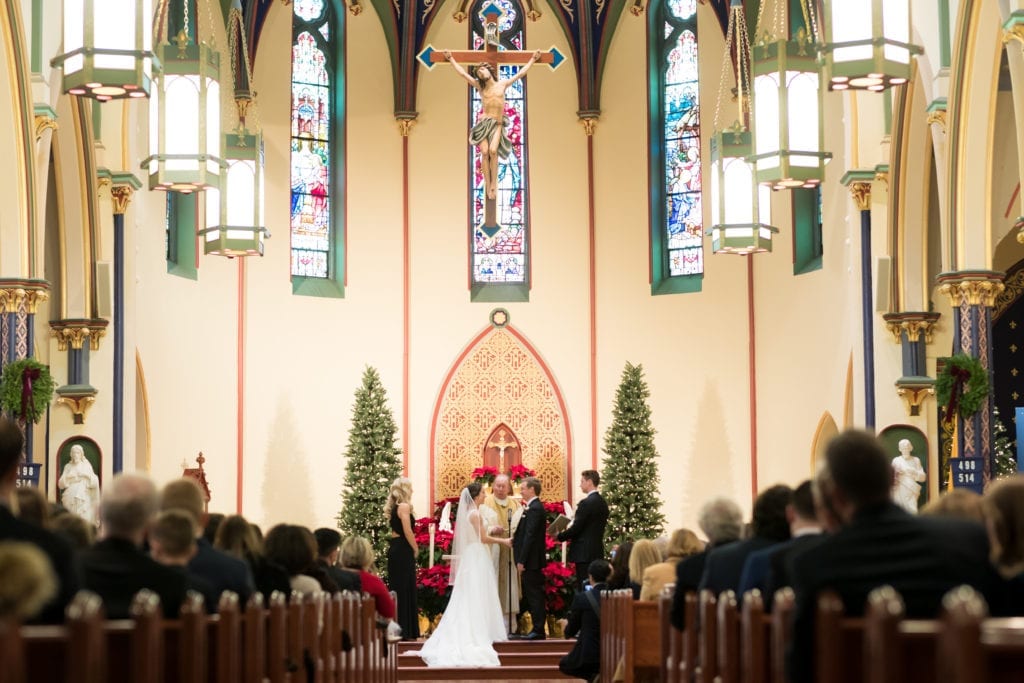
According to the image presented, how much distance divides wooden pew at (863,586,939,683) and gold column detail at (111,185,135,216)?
518 inches

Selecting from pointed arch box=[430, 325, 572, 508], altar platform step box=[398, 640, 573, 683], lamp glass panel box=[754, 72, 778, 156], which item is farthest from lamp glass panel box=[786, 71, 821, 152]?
pointed arch box=[430, 325, 572, 508]

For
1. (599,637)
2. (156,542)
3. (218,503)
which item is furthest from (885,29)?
(218,503)

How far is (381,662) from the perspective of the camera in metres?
9.84

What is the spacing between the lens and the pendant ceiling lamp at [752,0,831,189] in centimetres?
1136

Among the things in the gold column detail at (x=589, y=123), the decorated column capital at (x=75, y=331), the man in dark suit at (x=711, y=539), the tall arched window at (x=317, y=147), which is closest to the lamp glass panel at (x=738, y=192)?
the decorated column capital at (x=75, y=331)

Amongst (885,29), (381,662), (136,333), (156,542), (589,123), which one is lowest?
(381,662)

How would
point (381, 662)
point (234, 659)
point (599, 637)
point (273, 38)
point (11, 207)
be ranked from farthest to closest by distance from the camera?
point (273, 38)
point (11, 207)
point (599, 637)
point (381, 662)
point (234, 659)

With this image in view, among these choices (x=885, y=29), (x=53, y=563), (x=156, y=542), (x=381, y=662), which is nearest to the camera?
(x=53, y=563)

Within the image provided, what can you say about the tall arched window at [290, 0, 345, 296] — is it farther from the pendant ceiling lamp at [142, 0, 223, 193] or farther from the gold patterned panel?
the pendant ceiling lamp at [142, 0, 223, 193]

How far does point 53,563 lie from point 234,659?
935 millimetres

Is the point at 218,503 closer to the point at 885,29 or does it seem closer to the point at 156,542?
the point at 885,29

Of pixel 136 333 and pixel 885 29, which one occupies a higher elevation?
pixel 885 29

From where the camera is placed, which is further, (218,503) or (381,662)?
(218,503)

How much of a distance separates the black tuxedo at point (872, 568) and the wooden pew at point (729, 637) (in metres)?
1.51
